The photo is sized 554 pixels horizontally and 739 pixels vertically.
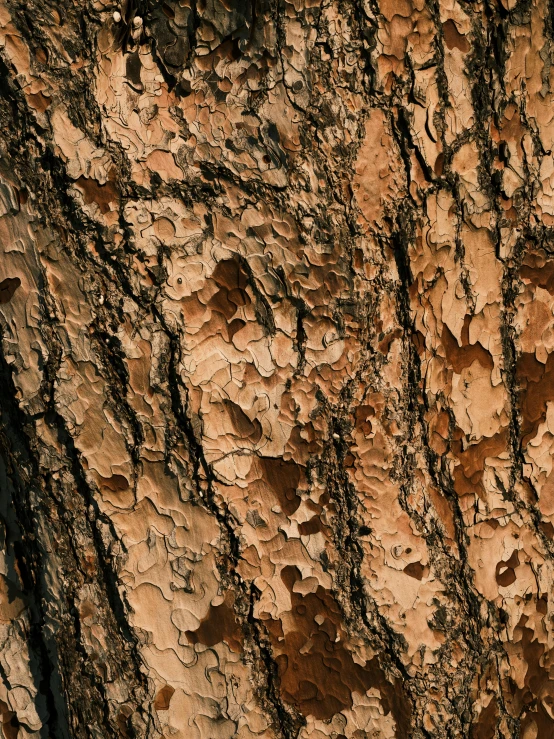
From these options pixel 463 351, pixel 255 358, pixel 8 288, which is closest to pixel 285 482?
pixel 255 358

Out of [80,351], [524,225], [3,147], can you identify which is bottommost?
[80,351]

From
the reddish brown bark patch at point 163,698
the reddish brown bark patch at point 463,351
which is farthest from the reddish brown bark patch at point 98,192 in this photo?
the reddish brown bark patch at point 163,698

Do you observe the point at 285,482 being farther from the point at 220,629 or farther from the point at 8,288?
the point at 8,288

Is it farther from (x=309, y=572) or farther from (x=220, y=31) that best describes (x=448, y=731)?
(x=220, y=31)

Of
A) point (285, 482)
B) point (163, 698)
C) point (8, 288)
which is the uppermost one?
point (8, 288)

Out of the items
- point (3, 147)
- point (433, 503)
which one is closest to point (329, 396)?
point (433, 503)

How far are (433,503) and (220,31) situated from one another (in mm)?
858

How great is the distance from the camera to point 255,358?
1.03m

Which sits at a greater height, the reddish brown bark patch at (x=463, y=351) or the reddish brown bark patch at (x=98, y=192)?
the reddish brown bark patch at (x=98, y=192)

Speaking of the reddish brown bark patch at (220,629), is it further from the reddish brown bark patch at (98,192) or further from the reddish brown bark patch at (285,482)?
the reddish brown bark patch at (98,192)

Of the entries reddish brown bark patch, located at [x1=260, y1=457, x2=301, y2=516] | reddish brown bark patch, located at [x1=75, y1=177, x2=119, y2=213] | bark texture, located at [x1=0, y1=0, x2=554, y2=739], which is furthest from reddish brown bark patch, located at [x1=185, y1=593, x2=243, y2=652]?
reddish brown bark patch, located at [x1=75, y1=177, x2=119, y2=213]

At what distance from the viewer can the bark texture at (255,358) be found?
3.30ft

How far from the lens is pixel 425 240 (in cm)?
106

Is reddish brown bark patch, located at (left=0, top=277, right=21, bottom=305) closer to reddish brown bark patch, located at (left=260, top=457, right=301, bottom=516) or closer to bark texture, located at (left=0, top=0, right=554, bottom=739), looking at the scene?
bark texture, located at (left=0, top=0, right=554, bottom=739)
